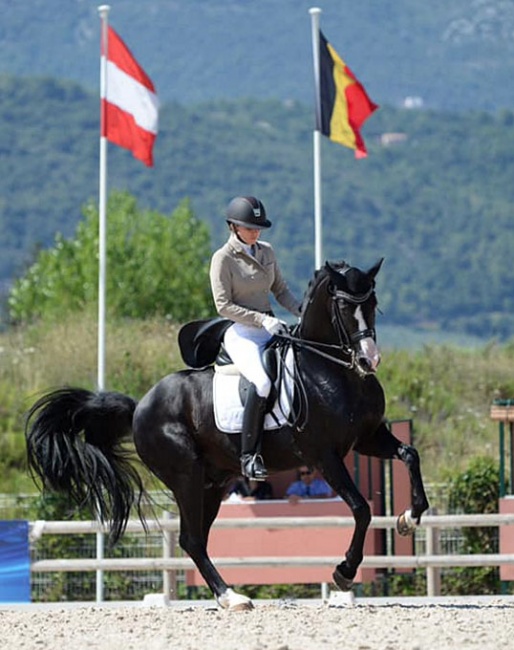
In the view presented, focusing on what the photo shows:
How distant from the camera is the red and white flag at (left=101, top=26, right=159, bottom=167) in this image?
56.4 feet

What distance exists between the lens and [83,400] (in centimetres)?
1066

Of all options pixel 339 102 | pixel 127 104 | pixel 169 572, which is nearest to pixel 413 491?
pixel 169 572

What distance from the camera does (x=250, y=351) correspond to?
31.1 ft

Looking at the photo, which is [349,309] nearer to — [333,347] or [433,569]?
[333,347]

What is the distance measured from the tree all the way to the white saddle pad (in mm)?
34789

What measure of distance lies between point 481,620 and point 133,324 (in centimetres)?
1951

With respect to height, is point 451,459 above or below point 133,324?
below

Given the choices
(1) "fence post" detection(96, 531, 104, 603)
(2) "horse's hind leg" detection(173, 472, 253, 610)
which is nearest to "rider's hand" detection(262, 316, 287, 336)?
(2) "horse's hind leg" detection(173, 472, 253, 610)

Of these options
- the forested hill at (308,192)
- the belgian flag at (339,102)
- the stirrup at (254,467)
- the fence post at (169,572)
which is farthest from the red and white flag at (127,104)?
the forested hill at (308,192)

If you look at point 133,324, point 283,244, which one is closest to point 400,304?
point 283,244

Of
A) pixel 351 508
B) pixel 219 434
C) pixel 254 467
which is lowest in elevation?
pixel 351 508

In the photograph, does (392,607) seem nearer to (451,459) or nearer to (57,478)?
(57,478)

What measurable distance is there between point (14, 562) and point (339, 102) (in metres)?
7.74

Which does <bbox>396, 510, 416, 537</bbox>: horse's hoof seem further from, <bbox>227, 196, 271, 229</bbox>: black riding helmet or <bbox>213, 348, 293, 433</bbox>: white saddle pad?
<bbox>227, 196, 271, 229</bbox>: black riding helmet
